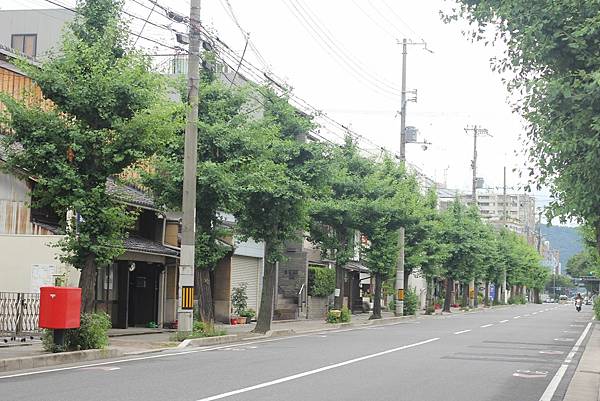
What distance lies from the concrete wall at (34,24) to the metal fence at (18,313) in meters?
23.2

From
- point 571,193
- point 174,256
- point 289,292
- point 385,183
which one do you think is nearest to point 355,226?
point 385,183

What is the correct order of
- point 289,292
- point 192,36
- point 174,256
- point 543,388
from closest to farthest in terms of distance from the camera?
point 543,388, point 192,36, point 174,256, point 289,292

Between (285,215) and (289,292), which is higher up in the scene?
(285,215)

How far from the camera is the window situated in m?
42.3

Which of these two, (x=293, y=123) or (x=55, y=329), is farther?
(x=293, y=123)

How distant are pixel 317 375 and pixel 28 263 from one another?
1151cm

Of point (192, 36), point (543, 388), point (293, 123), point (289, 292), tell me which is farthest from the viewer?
point (289, 292)

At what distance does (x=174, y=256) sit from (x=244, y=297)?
28.4ft

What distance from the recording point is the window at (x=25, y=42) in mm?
42344

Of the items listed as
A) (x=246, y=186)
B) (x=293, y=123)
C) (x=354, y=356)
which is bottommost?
(x=354, y=356)

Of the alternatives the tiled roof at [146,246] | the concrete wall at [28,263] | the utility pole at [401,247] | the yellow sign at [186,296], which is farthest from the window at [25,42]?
the yellow sign at [186,296]

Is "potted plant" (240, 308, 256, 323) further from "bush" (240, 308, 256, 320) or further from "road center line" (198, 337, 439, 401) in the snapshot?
"road center line" (198, 337, 439, 401)

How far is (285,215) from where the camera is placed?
90.6ft

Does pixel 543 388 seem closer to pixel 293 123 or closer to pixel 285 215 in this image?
pixel 285 215
